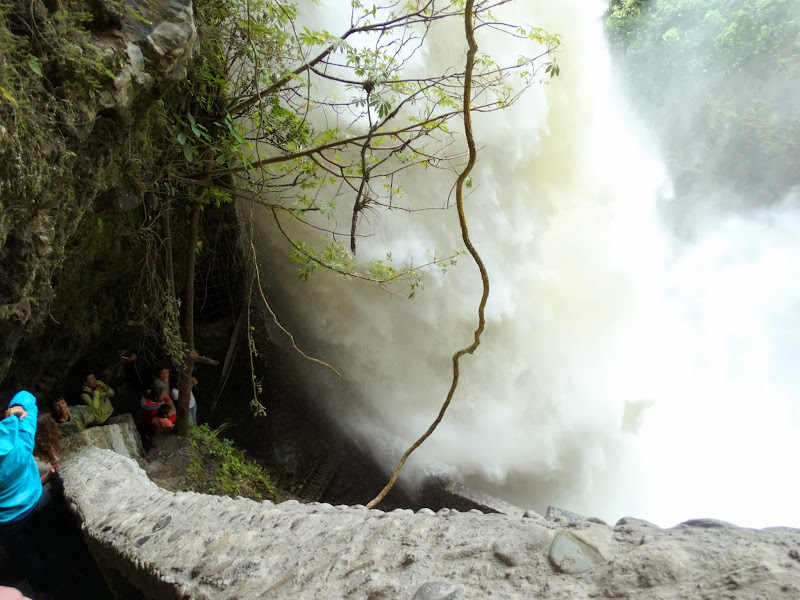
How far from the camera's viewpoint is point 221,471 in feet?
14.5

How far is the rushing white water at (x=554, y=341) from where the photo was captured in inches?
226

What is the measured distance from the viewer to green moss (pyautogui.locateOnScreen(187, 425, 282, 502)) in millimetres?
4160

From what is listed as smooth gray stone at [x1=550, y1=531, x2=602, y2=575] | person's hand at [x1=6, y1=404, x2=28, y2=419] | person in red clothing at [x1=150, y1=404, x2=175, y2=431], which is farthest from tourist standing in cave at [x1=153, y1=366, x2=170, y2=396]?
smooth gray stone at [x1=550, y1=531, x2=602, y2=575]

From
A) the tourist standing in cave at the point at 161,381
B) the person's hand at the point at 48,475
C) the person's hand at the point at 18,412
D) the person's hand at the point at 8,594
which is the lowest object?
the person's hand at the point at 8,594

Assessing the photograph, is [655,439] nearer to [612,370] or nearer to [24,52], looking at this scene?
[612,370]

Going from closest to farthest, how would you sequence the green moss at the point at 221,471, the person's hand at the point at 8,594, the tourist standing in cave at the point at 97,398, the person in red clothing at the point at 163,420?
the person's hand at the point at 8,594 → the tourist standing in cave at the point at 97,398 → the green moss at the point at 221,471 → the person in red clothing at the point at 163,420

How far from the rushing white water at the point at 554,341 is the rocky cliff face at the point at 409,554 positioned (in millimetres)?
3608

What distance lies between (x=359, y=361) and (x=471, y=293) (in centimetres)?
156

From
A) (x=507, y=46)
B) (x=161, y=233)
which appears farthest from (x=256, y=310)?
(x=507, y=46)

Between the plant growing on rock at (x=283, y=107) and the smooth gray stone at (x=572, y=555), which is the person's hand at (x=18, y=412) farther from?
the smooth gray stone at (x=572, y=555)

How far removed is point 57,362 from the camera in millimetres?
4016

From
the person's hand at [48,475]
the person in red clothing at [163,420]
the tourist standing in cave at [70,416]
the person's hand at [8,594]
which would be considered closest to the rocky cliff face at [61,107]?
the person's hand at [48,475]

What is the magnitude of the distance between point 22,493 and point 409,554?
1740 millimetres

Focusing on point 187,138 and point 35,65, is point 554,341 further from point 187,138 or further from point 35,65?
point 35,65
